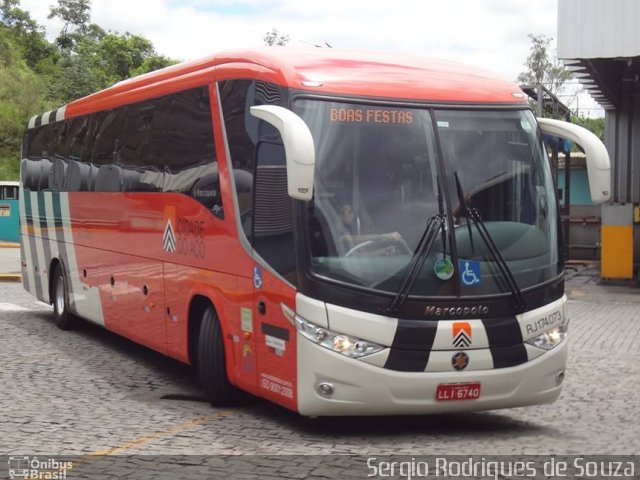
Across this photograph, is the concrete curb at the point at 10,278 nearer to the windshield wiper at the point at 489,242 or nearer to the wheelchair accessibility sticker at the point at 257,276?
the wheelchair accessibility sticker at the point at 257,276

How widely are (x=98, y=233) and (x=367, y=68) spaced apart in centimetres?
570

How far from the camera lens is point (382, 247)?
7.90 meters

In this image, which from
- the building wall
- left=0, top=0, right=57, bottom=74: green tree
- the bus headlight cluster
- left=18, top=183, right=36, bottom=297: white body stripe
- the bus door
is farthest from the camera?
left=0, top=0, right=57, bottom=74: green tree

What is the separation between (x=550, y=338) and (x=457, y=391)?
1.00 m

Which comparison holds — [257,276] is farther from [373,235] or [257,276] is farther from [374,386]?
[374,386]

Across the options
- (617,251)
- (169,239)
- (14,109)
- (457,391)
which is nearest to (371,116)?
(457,391)

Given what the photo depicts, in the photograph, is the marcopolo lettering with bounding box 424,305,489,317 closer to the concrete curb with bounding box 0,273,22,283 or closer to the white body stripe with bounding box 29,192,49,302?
the white body stripe with bounding box 29,192,49,302

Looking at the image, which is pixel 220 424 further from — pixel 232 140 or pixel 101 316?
pixel 101 316

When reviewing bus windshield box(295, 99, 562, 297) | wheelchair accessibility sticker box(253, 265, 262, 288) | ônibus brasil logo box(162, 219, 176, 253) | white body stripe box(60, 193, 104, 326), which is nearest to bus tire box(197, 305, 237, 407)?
wheelchair accessibility sticker box(253, 265, 262, 288)

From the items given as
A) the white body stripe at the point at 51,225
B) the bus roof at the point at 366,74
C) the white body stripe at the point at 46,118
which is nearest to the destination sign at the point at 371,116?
the bus roof at the point at 366,74

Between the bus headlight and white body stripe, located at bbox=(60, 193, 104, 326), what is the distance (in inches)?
250

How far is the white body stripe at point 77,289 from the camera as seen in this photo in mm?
13469

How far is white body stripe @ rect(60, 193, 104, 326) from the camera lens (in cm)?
1347

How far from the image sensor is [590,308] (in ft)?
61.8
